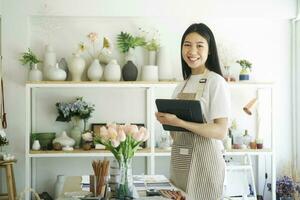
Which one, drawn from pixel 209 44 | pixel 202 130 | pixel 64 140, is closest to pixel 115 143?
pixel 202 130

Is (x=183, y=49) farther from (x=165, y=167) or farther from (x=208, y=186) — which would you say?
(x=165, y=167)

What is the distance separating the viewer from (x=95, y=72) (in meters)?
4.50

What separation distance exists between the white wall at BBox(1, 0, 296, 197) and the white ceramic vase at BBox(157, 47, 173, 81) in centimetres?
18

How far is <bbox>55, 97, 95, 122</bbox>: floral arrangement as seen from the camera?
14.8ft

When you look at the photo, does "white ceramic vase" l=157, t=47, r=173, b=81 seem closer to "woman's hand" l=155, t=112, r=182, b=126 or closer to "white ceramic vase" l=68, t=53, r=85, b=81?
"white ceramic vase" l=68, t=53, r=85, b=81

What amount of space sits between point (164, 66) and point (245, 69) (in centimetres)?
88

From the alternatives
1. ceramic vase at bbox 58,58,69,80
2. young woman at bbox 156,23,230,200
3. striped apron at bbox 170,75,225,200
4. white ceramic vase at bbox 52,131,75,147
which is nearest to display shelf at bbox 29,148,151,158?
white ceramic vase at bbox 52,131,75,147

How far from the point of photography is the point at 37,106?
15.5 feet

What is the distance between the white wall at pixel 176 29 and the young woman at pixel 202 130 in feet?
8.20

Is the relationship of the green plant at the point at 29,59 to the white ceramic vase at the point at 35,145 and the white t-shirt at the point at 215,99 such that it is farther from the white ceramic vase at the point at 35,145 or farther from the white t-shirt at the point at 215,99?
the white t-shirt at the point at 215,99

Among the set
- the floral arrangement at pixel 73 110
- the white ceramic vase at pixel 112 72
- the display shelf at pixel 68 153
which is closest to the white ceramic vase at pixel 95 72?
the white ceramic vase at pixel 112 72

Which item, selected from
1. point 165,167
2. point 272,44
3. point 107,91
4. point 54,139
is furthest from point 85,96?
point 272,44

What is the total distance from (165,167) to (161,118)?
2733 millimetres

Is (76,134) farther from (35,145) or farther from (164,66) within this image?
(164,66)
